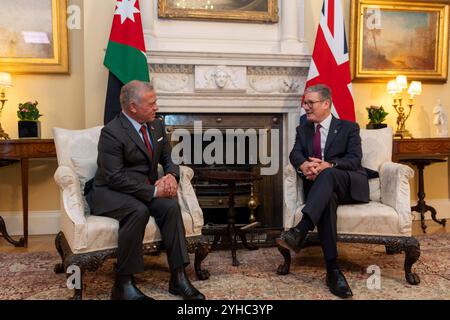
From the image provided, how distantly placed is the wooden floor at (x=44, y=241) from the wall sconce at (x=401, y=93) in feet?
3.22

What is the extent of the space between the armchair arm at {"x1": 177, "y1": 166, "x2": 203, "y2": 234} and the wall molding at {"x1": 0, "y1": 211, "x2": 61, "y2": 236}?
6.83 feet

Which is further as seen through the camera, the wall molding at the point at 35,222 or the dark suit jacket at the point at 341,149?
the wall molding at the point at 35,222

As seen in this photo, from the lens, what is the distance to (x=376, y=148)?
312 cm

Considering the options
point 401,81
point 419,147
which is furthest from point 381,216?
point 401,81

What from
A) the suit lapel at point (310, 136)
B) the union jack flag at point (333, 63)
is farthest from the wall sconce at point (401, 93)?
the suit lapel at point (310, 136)

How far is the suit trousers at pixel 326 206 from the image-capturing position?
2.57m

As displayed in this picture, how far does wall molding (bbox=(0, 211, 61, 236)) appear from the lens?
4.14 m

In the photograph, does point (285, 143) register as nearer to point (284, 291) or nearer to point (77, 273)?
point (284, 291)

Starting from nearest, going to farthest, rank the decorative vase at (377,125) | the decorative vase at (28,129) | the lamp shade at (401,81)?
the decorative vase at (28,129) → the decorative vase at (377,125) → the lamp shade at (401,81)

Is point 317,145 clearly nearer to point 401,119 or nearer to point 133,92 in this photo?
point 133,92

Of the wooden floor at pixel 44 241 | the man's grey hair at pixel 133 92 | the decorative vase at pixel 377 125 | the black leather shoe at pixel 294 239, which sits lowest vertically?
the wooden floor at pixel 44 241

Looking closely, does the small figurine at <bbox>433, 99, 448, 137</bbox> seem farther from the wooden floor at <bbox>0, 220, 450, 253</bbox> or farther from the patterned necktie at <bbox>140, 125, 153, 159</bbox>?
the patterned necktie at <bbox>140, 125, 153, 159</bbox>

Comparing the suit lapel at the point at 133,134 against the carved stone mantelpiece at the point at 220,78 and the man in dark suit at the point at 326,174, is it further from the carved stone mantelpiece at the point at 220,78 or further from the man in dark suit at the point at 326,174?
the carved stone mantelpiece at the point at 220,78

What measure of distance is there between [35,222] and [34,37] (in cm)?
184
